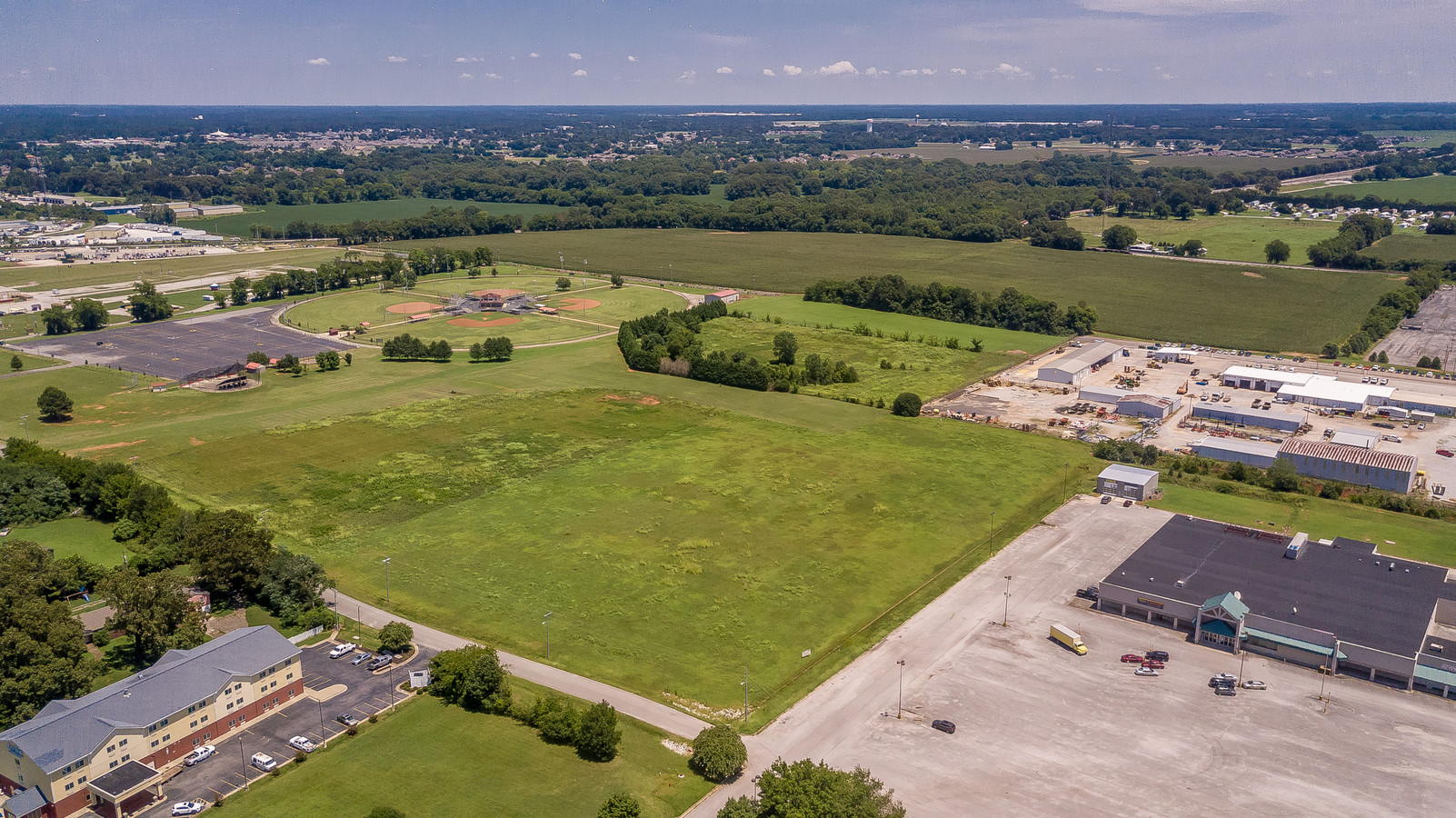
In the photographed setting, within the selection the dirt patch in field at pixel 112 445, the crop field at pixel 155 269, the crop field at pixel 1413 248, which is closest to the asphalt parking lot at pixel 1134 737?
the dirt patch in field at pixel 112 445

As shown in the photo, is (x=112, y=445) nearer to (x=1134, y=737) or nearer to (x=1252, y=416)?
(x=1134, y=737)

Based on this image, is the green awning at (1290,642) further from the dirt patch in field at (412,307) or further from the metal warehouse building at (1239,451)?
the dirt patch in field at (412,307)

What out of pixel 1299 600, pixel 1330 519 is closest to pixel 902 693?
pixel 1299 600

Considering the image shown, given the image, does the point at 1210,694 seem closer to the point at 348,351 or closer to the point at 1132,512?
the point at 1132,512

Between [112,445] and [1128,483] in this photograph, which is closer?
[1128,483]

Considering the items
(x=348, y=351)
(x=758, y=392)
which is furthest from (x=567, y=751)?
(x=348, y=351)

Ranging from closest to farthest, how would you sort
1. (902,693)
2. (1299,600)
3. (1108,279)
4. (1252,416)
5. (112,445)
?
(902,693), (1299,600), (112,445), (1252,416), (1108,279)

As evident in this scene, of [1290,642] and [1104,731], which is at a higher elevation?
[1290,642]
